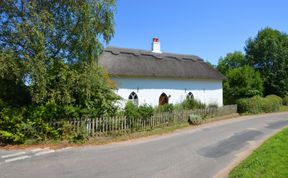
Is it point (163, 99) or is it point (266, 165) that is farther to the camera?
point (163, 99)

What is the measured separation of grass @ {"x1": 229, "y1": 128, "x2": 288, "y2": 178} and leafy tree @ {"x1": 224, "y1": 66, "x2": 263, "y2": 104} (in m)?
22.8

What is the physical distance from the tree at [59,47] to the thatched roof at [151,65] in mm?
8979

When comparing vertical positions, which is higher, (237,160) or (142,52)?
(142,52)

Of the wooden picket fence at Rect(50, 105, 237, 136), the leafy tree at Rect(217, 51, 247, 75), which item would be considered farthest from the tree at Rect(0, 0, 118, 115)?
the leafy tree at Rect(217, 51, 247, 75)

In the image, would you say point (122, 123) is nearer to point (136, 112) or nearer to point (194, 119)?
point (136, 112)

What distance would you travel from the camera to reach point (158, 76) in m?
26.2

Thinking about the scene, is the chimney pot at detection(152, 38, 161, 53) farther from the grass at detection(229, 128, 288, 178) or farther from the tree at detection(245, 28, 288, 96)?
the grass at detection(229, 128, 288, 178)

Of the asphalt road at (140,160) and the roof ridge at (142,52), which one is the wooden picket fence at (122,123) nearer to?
the asphalt road at (140,160)

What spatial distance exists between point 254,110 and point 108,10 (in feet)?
64.2

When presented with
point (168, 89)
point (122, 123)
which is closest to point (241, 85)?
point (168, 89)

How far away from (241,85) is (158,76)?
12.5 metres

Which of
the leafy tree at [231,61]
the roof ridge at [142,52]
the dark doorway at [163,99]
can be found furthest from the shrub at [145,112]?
the leafy tree at [231,61]

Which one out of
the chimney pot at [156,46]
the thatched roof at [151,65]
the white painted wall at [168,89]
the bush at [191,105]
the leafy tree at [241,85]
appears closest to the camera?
the bush at [191,105]

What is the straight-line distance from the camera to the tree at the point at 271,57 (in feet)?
131
